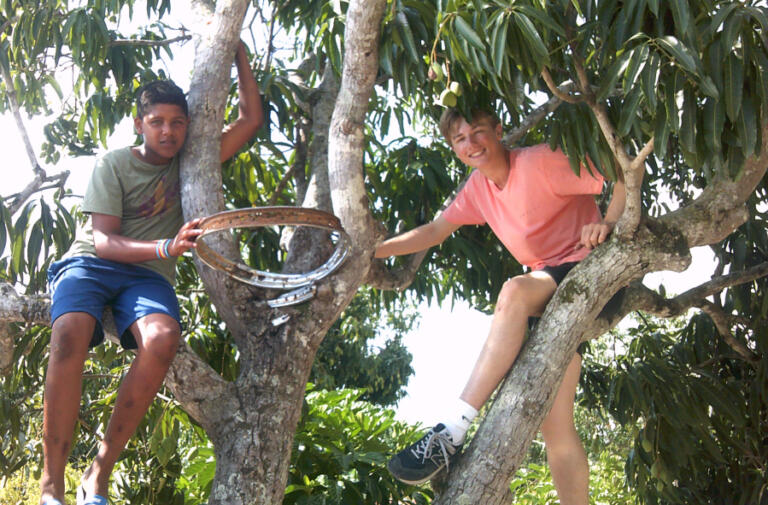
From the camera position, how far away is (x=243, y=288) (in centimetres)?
253

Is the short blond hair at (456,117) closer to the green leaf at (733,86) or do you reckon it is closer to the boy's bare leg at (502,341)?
the boy's bare leg at (502,341)

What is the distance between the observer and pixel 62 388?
7.28 feet

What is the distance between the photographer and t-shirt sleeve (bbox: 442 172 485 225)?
9.46 feet

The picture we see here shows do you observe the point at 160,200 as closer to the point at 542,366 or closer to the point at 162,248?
the point at 162,248

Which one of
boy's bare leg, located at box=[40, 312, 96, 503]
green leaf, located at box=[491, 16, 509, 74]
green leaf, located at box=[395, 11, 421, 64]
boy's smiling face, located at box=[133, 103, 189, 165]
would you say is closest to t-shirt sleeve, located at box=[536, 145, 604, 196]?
green leaf, located at box=[395, 11, 421, 64]

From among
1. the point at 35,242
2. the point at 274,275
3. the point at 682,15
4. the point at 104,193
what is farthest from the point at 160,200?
the point at 682,15

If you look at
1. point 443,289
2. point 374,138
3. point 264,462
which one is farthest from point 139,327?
point 443,289

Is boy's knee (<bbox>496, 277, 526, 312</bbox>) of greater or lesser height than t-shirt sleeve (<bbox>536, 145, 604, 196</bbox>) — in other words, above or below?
below

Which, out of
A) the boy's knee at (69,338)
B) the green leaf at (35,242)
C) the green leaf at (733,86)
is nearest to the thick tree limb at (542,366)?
the green leaf at (733,86)

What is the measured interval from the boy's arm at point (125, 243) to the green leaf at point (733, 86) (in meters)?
1.33

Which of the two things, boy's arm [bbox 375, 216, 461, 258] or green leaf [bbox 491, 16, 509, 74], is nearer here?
green leaf [bbox 491, 16, 509, 74]

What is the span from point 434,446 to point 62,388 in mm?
956

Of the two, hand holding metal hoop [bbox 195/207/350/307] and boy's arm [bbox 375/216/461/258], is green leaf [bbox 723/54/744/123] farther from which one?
boy's arm [bbox 375/216/461/258]

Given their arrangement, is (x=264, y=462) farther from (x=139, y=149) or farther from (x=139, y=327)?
(x=139, y=149)
